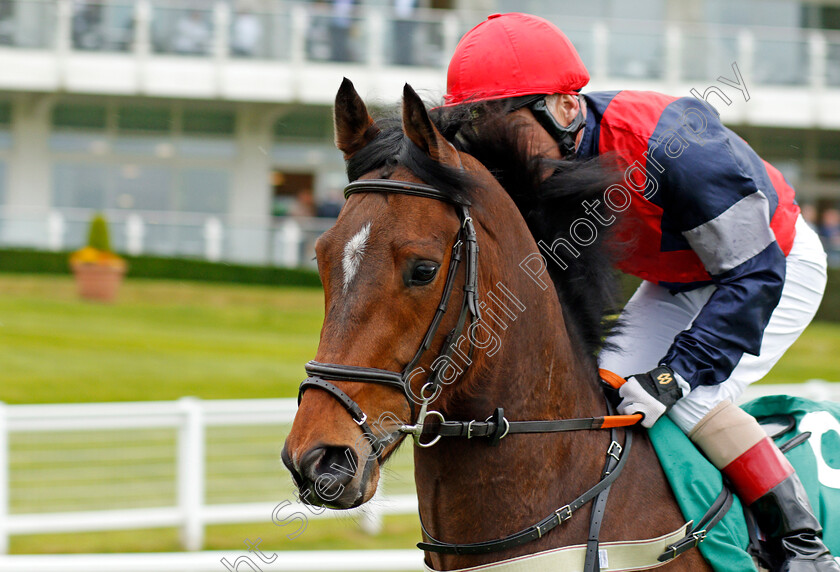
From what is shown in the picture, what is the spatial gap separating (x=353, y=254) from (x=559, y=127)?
31.3 inches

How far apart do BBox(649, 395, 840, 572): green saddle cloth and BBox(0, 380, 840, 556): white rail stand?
3.30 metres

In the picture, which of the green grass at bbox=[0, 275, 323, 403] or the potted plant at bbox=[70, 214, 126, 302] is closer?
the green grass at bbox=[0, 275, 323, 403]

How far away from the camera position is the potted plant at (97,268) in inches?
546

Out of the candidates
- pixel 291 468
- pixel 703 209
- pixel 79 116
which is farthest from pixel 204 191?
pixel 291 468

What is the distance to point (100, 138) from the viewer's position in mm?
18250

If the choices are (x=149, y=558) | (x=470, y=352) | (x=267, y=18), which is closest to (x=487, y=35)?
(x=470, y=352)

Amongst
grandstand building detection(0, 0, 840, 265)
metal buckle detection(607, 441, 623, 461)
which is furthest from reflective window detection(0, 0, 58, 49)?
metal buckle detection(607, 441, 623, 461)

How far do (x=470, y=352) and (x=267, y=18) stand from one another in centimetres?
1597

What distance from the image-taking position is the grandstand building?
16.1 metres

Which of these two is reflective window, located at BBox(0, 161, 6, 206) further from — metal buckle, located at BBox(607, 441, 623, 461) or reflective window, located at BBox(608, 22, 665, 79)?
metal buckle, located at BBox(607, 441, 623, 461)

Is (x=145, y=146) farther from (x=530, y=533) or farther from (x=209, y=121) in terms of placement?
(x=530, y=533)

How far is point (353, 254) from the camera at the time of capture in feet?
5.89

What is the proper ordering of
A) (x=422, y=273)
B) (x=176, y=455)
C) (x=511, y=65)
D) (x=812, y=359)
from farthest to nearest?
1. (x=812, y=359)
2. (x=176, y=455)
3. (x=511, y=65)
4. (x=422, y=273)

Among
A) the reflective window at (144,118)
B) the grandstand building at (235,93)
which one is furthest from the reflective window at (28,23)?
the reflective window at (144,118)
